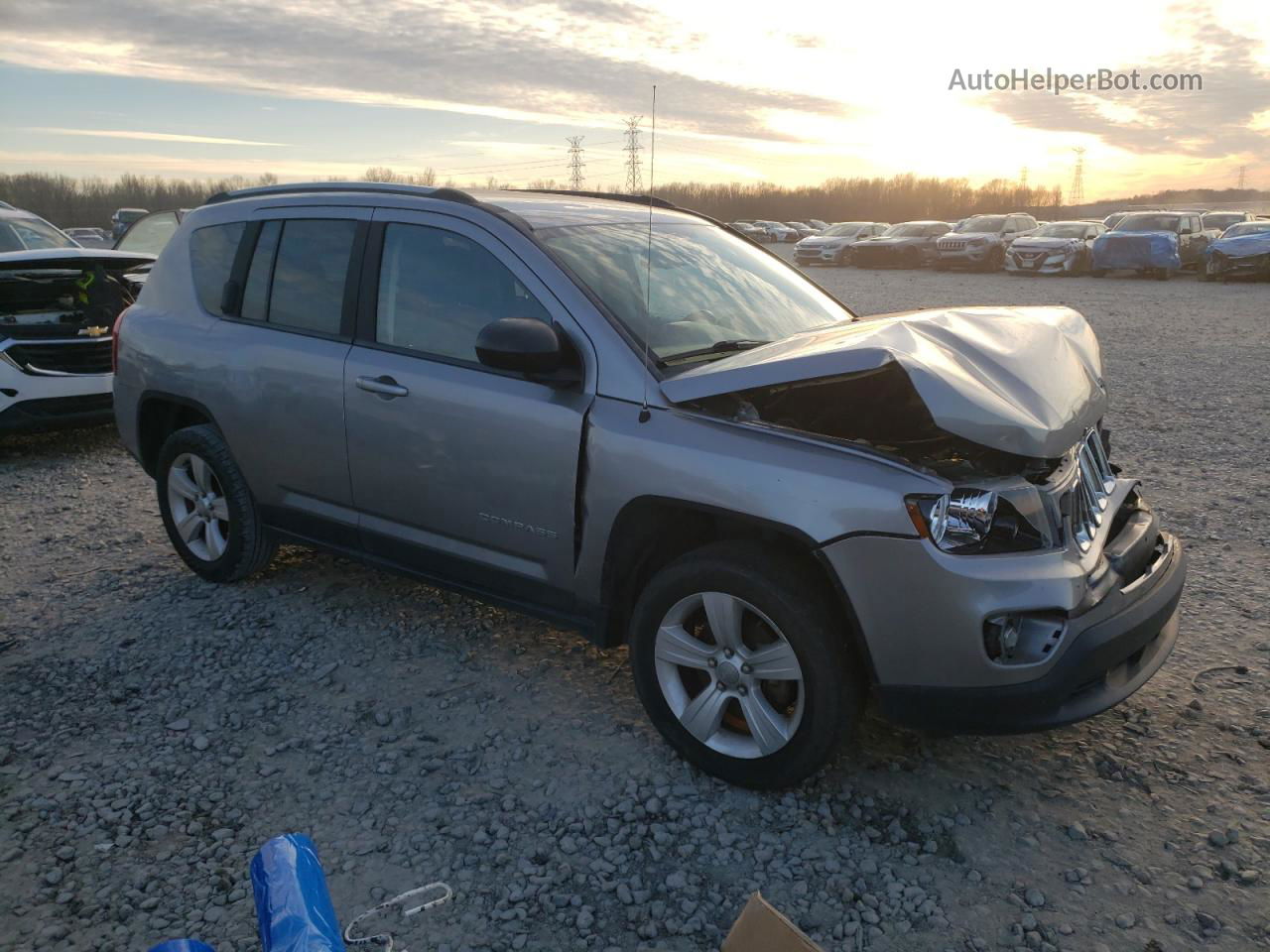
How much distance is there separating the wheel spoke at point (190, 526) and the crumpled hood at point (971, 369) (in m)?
2.91

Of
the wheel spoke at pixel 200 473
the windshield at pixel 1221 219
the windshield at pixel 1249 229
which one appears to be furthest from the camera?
the windshield at pixel 1221 219

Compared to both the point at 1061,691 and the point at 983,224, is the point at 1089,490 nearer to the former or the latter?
the point at 1061,691

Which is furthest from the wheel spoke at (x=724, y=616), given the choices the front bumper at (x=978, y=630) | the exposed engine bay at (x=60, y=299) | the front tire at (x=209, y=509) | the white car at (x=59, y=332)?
the exposed engine bay at (x=60, y=299)

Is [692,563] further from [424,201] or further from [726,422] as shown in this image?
[424,201]

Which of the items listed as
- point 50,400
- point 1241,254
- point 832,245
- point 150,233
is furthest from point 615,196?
point 832,245

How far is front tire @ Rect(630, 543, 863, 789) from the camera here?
2.88 m

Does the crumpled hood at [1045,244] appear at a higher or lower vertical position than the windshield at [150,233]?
higher

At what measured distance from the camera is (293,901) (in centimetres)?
172

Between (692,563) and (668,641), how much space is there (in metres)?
0.29

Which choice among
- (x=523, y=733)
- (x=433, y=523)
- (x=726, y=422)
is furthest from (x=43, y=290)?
(x=726, y=422)

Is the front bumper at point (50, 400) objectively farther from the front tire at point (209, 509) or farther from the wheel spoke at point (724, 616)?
the wheel spoke at point (724, 616)

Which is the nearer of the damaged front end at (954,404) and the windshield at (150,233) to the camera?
the damaged front end at (954,404)

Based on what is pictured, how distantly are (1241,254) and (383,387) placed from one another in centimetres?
2472

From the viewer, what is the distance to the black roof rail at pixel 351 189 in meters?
3.88
